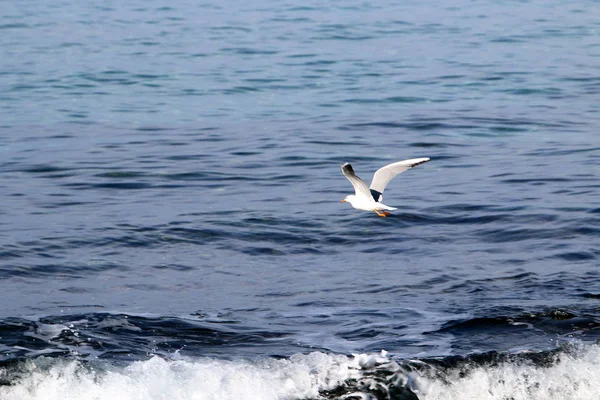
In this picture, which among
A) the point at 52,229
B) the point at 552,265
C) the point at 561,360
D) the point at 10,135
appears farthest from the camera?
the point at 10,135

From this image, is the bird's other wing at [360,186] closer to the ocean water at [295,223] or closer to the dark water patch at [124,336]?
the ocean water at [295,223]

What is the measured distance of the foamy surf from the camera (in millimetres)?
8578

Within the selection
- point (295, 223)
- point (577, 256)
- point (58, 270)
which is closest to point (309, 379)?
point (58, 270)

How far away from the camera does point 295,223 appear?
1361cm

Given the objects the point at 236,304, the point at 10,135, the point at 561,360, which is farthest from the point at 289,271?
the point at 10,135

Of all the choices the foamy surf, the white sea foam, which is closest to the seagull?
the foamy surf

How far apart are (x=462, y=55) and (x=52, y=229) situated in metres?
16.6

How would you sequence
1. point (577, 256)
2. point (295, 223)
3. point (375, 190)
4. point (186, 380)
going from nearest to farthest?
point (186, 380) < point (375, 190) < point (577, 256) < point (295, 223)

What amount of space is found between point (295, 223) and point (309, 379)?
5008mm

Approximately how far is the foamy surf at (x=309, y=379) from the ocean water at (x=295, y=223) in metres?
0.02

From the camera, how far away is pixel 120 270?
11812 millimetres

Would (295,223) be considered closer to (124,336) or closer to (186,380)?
(124,336)

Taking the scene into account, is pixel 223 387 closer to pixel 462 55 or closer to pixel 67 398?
pixel 67 398

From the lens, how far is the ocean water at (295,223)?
8961 mm
